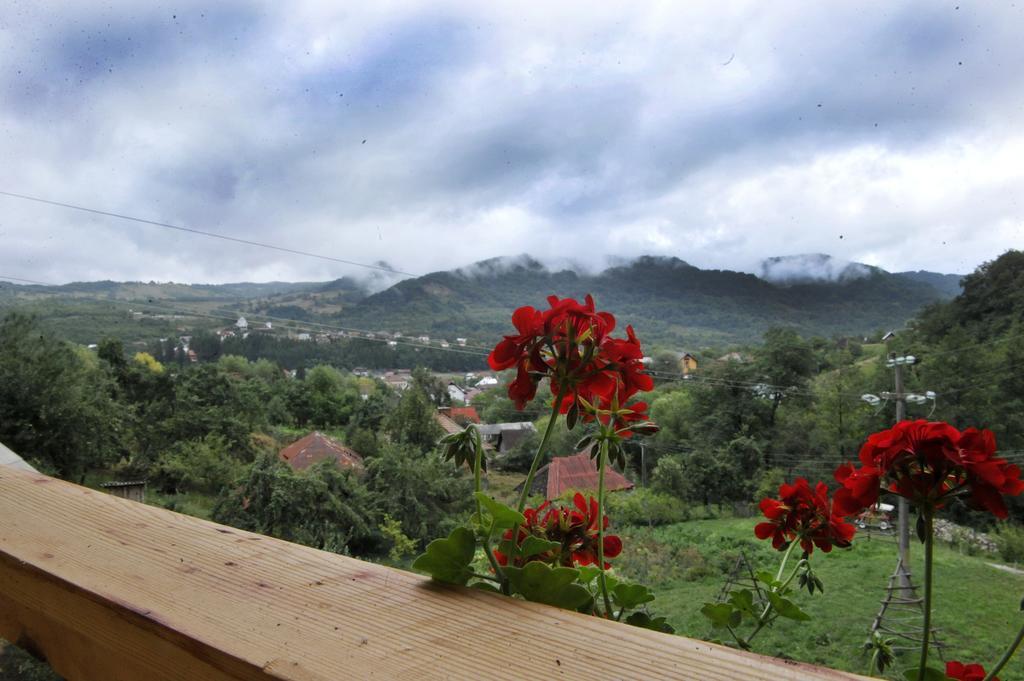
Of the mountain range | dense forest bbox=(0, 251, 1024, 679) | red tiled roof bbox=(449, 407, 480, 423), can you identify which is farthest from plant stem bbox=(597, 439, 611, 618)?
the mountain range

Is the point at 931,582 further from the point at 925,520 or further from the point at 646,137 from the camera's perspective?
the point at 646,137

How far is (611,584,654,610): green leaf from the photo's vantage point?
32 cm

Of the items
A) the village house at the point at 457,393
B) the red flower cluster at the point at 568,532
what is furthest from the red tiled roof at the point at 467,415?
the village house at the point at 457,393

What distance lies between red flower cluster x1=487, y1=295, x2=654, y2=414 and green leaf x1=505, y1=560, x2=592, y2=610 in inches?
3.6

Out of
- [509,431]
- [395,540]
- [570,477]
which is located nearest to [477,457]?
[570,477]

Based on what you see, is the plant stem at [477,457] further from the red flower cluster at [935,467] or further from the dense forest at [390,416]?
the dense forest at [390,416]

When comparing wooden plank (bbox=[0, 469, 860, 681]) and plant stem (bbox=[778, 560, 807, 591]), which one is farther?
plant stem (bbox=[778, 560, 807, 591])

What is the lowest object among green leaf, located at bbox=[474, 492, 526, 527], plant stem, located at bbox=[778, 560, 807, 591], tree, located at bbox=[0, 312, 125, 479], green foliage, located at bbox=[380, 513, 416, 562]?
green foliage, located at bbox=[380, 513, 416, 562]

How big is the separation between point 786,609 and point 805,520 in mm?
70

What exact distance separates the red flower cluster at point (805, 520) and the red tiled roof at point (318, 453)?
485cm

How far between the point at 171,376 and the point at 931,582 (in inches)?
286

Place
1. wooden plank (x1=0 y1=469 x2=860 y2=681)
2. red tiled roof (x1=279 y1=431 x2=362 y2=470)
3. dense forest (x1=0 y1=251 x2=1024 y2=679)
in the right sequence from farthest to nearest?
red tiled roof (x1=279 y1=431 x2=362 y2=470) < dense forest (x1=0 y1=251 x2=1024 y2=679) < wooden plank (x1=0 y1=469 x2=860 y2=681)

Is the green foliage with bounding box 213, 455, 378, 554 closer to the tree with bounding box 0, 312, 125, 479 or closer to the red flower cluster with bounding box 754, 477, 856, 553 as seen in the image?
the tree with bounding box 0, 312, 125, 479

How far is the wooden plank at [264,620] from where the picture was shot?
19cm
